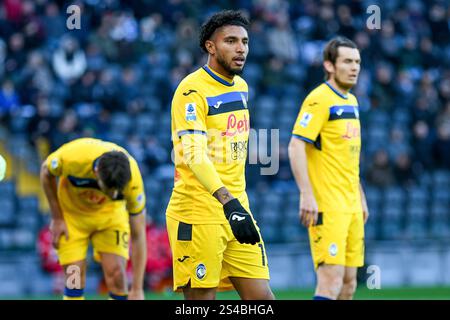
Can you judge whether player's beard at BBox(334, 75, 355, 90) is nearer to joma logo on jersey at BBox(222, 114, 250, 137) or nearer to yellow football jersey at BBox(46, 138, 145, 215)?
yellow football jersey at BBox(46, 138, 145, 215)

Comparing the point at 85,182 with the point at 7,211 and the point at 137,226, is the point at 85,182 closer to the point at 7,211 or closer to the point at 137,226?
the point at 137,226

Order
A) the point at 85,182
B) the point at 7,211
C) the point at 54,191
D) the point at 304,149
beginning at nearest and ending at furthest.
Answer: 1. the point at 304,149
2. the point at 85,182
3. the point at 54,191
4. the point at 7,211

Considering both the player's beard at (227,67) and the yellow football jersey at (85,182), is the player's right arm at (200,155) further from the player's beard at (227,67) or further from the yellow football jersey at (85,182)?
the yellow football jersey at (85,182)

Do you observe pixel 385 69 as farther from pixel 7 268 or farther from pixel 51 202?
pixel 51 202

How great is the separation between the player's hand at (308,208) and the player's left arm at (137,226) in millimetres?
1441

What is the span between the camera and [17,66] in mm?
16375

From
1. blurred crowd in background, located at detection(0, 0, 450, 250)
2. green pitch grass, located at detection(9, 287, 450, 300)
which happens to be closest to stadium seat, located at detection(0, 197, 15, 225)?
blurred crowd in background, located at detection(0, 0, 450, 250)

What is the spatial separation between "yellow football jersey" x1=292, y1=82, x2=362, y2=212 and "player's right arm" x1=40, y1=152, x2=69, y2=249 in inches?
86.0

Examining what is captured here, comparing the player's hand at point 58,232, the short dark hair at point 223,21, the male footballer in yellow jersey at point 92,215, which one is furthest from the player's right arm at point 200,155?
the player's hand at point 58,232

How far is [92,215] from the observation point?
30.8ft

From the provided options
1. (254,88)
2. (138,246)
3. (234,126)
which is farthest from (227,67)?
(254,88)

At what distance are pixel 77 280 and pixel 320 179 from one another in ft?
7.78

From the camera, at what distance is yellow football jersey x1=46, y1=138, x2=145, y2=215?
29.2ft

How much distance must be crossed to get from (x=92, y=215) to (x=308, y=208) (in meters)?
2.12
